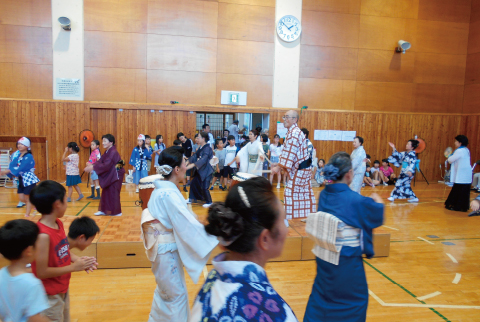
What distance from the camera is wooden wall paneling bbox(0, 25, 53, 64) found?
30.2ft

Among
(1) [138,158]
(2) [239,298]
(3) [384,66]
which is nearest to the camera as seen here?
(2) [239,298]

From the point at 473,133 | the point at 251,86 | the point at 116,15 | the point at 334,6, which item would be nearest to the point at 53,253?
the point at 251,86

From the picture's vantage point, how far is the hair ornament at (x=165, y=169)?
235 centimetres

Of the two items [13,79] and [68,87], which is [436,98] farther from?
[13,79]

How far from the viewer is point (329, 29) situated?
10961 millimetres

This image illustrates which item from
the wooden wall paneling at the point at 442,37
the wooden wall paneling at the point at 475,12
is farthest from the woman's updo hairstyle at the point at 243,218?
the wooden wall paneling at the point at 475,12

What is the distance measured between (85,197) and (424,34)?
464 inches

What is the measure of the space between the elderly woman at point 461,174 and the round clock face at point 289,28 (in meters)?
5.73

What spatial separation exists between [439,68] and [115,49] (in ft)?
35.3

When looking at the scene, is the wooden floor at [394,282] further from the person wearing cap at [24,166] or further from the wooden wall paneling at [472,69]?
the wooden wall paneling at [472,69]

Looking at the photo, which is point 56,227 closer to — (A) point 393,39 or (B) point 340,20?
(B) point 340,20

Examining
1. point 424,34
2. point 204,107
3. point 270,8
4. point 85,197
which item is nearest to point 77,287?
point 85,197

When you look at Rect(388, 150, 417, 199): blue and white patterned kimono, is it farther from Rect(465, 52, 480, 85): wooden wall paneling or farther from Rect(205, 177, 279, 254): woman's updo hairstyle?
Rect(205, 177, 279, 254): woman's updo hairstyle

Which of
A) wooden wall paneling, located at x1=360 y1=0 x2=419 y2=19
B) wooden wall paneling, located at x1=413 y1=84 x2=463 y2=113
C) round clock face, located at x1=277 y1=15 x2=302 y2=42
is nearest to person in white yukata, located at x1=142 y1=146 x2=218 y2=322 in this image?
round clock face, located at x1=277 y1=15 x2=302 y2=42
